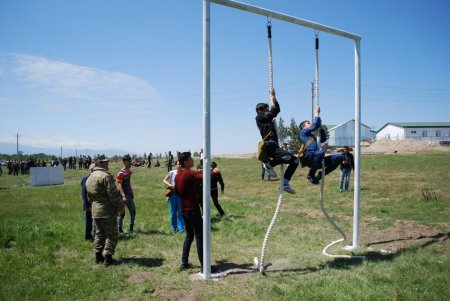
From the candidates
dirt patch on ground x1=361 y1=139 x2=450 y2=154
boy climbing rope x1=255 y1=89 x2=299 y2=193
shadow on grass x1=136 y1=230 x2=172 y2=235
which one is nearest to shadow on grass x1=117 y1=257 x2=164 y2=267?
shadow on grass x1=136 y1=230 x2=172 y2=235

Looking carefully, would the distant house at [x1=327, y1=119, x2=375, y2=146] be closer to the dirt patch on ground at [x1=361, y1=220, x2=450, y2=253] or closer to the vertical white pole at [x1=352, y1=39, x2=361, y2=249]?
the dirt patch on ground at [x1=361, y1=220, x2=450, y2=253]

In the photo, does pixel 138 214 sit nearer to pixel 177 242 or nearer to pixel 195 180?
pixel 177 242

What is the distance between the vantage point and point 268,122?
690 centimetres

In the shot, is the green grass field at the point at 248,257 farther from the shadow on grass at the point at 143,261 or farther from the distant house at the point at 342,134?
the distant house at the point at 342,134

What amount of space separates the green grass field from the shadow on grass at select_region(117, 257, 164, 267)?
0.07 feet

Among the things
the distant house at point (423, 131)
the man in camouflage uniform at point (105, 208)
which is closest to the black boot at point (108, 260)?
the man in camouflage uniform at point (105, 208)

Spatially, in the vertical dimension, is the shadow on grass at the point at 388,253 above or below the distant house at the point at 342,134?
below

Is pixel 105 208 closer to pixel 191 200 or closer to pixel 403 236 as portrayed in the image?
pixel 191 200

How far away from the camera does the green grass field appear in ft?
19.5

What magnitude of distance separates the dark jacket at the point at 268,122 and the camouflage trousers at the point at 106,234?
142 inches

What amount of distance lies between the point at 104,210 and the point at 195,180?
80.3 inches

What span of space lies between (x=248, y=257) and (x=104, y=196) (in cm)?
342

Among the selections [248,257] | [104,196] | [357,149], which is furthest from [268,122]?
[104,196]

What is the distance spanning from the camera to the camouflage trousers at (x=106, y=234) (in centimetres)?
753
